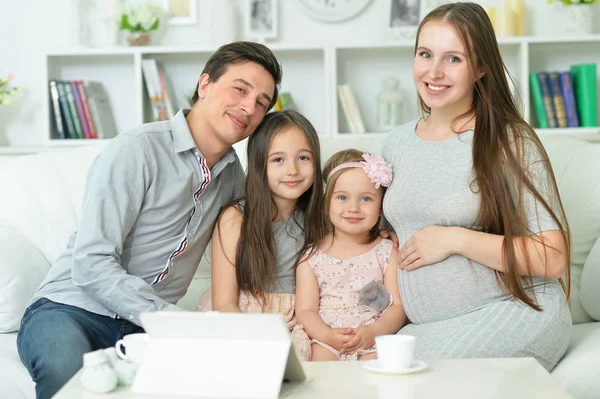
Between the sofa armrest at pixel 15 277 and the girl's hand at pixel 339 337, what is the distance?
823 millimetres

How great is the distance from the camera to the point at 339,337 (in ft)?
6.62

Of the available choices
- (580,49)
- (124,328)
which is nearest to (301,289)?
(124,328)

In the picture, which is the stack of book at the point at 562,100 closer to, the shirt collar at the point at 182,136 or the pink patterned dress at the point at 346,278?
the pink patterned dress at the point at 346,278

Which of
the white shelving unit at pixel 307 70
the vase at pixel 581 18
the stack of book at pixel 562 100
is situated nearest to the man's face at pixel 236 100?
the white shelving unit at pixel 307 70

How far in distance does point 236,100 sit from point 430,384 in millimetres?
988

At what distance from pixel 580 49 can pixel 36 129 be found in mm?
2576

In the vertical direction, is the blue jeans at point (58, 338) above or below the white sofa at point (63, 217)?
below

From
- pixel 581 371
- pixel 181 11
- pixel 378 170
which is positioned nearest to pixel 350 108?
pixel 181 11

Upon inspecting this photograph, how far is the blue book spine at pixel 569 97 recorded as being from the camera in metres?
3.48

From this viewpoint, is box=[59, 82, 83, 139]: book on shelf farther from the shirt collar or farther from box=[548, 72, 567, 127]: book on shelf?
box=[548, 72, 567, 127]: book on shelf

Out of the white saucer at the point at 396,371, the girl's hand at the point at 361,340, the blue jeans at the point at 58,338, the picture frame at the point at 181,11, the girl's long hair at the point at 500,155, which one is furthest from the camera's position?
the picture frame at the point at 181,11

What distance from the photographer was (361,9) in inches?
143

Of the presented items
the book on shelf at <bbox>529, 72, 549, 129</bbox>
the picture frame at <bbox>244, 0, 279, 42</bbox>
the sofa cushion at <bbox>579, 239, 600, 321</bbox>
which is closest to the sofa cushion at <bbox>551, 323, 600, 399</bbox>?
the sofa cushion at <bbox>579, 239, 600, 321</bbox>

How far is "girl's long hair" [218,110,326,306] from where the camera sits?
6.93 feet
